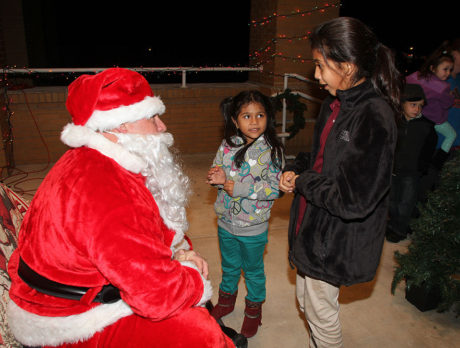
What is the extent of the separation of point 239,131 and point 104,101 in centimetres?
121

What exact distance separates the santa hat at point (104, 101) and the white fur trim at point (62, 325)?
73 centimetres

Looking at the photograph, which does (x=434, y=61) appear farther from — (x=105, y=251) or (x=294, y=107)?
(x=105, y=251)

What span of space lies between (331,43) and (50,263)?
58.8 inches

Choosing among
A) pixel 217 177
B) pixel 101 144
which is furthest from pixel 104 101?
pixel 217 177

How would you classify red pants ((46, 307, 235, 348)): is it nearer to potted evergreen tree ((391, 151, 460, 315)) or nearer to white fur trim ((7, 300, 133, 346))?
white fur trim ((7, 300, 133, 346))

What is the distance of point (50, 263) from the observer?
1428mm

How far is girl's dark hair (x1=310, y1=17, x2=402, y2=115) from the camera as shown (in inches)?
62.2

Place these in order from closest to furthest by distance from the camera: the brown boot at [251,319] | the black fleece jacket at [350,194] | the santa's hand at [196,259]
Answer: the black fleece jacket at [350,194] → the santa's hand at [196,259] → the brown boot at [251,319]

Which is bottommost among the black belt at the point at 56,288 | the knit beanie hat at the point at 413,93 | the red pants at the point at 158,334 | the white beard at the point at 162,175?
the red pants at the point at 158,334

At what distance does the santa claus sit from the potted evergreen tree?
6.06 ft

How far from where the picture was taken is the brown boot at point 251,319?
101 inches

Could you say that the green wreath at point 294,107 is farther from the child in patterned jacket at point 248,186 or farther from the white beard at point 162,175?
the white beard at point 162,175

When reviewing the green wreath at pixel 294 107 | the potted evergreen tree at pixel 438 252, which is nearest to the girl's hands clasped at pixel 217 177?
the potted evergreen tree at pixel 438 252

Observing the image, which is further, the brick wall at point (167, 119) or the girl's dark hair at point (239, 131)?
the brick wall at point (167, 119)
